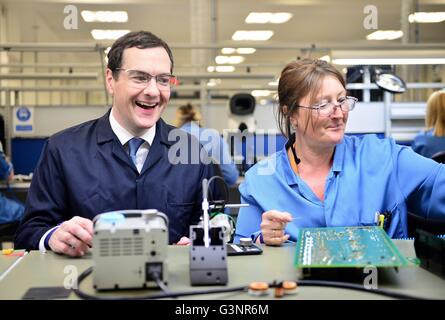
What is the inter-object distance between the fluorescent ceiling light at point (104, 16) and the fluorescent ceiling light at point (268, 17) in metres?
1.98

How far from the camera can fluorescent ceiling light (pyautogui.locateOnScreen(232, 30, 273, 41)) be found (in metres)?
8.88

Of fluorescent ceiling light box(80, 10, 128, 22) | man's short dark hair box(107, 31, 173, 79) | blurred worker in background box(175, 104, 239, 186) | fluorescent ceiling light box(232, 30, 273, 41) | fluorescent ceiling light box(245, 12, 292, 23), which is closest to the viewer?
man's short dark hair box(107, 31, 173, 79)

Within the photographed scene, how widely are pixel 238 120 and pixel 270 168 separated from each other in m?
2.31

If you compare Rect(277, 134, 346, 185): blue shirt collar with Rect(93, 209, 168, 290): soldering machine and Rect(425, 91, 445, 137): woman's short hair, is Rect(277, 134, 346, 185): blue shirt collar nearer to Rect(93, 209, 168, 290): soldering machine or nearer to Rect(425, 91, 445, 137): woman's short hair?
Rect(93, 209, 168, 290): soldering machine

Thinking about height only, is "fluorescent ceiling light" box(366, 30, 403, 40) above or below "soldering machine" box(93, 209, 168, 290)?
above

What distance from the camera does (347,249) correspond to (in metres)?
0.88

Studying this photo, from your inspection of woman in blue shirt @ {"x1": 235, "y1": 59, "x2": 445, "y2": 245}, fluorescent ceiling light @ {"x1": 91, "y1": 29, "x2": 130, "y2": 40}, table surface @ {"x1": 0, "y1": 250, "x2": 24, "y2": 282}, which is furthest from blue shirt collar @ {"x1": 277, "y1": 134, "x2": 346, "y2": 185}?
fluorescent ceiling light @ {"x1": 91, "y1": 29, "x2": 130, "y2": 40}

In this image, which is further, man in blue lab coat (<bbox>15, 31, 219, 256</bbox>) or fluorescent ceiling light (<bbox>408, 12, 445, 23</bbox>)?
fluorescent ceiling light (<bbox>408, 12, 445, 23</bbox>)

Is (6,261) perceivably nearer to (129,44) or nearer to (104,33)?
(129,44)

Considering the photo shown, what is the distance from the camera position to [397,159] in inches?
51.7

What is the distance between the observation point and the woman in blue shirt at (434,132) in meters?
3.25

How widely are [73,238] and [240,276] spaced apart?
36 cm

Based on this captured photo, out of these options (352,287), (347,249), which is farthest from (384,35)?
(352,287)

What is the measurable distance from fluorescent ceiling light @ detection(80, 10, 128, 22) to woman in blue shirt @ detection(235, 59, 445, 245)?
6361 mm
